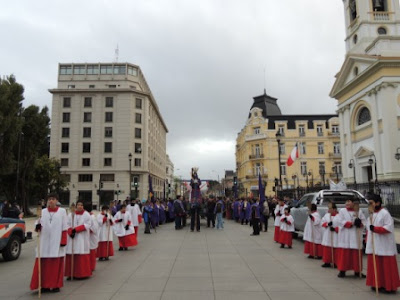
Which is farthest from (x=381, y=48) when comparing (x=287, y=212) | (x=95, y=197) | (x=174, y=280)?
(x=95, y=197)

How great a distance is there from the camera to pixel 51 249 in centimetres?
691

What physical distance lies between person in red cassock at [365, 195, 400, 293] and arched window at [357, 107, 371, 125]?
108 feet

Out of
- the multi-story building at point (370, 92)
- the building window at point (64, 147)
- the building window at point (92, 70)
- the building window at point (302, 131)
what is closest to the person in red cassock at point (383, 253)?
the multi-story building at point (370, 92)

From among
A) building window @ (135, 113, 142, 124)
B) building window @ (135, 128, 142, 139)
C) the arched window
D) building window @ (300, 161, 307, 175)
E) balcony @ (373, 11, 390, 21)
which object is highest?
balcony @ (373, 11, 390, 21)

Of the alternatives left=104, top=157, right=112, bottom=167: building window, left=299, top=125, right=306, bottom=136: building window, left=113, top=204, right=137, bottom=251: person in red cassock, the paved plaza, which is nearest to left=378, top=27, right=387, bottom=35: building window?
left=299, top=125, right=306, bottom=136: building window

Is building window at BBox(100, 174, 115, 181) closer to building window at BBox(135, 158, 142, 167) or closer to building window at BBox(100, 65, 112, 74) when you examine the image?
building window at BBox(135, 158, 142, 167)

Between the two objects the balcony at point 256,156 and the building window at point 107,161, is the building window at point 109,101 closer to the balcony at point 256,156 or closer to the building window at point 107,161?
the building window at point 107,161

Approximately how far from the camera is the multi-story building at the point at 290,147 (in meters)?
62.8

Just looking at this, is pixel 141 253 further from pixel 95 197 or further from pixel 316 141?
pixel 316 141

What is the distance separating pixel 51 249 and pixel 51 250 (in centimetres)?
2

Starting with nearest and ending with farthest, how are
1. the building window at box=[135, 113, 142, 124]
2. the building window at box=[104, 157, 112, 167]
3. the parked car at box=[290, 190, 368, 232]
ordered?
the parked car at box=[290, 190, 368, 232] → the building window at box=[104, 157, 112, 167] → the building window at box=[135, 113, 142, 124]

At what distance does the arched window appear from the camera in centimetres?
3676

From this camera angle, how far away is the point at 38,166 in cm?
3694

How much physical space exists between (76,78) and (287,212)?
59.7 m
